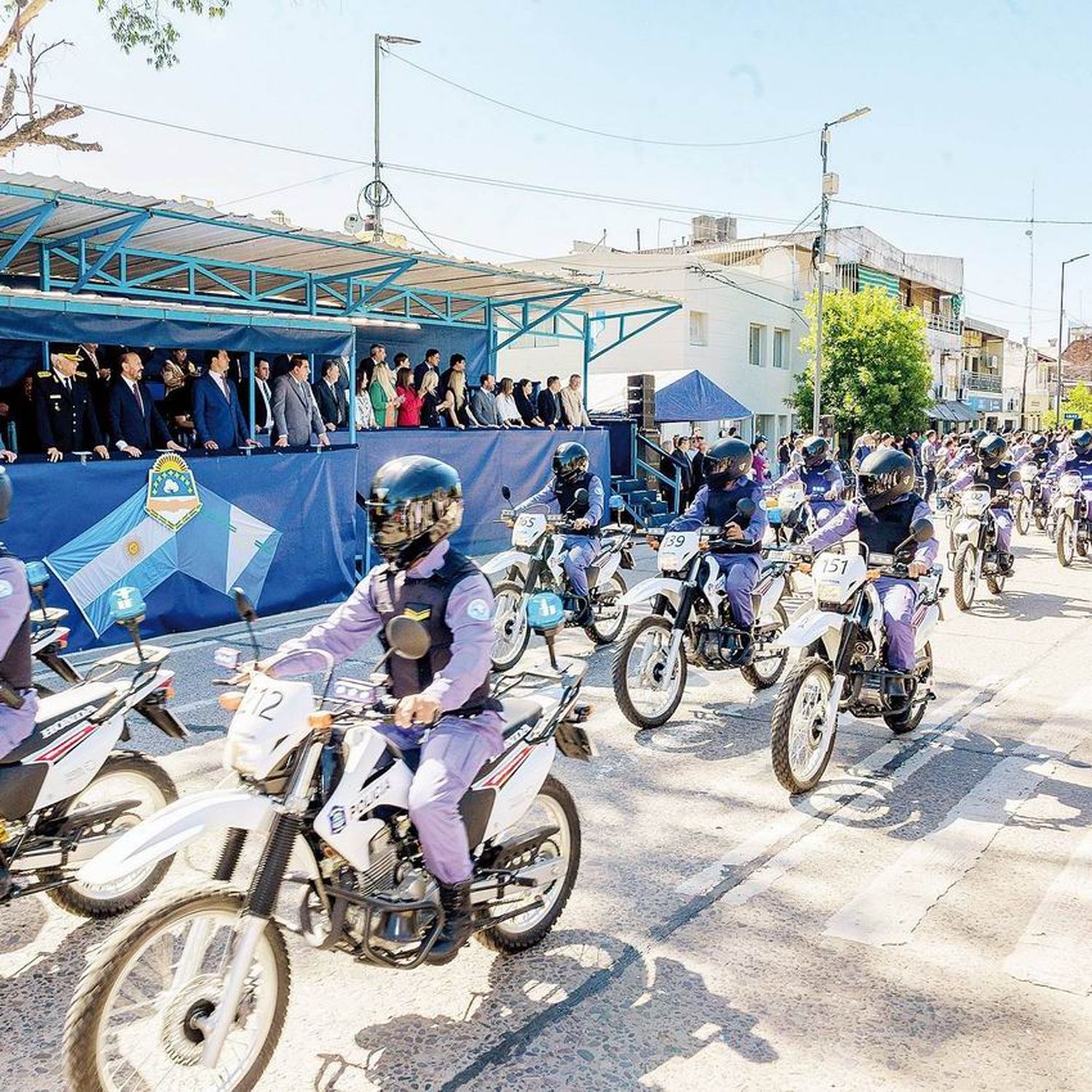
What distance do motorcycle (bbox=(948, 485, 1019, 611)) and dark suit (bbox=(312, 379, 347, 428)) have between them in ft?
23.1

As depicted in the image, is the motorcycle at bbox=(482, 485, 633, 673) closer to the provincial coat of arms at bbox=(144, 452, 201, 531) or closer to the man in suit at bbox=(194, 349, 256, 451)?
the provincial coat of arms at bbox=(144, 452, 201, 531)

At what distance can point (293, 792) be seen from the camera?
3209mm

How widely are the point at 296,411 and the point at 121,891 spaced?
8.48 meters

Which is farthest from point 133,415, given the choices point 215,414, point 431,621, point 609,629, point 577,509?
point 431,621

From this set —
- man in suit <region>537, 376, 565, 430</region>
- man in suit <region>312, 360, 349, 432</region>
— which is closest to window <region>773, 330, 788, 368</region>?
man in suit <region>537, 376, 565, 430</region>

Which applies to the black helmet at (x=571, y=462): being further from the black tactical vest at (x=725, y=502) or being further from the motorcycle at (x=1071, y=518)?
Answer: the motorcycle at (x=1071, y=518)

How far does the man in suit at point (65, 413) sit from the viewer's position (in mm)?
10297

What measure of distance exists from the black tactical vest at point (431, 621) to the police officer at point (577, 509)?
18.4 feet

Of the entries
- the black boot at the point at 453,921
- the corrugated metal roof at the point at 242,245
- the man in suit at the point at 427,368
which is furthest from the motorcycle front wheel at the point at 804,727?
the man in suit at the point at 427,368

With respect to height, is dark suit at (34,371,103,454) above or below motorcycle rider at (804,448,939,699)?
above

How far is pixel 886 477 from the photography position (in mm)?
7164

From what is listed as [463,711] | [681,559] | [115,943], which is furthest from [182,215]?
[115,943]

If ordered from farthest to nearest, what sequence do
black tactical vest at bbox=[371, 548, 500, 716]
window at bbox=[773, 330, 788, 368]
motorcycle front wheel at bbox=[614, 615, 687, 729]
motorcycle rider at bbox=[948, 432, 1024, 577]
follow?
1. window at bbox=[773, 330, 788, 368]
2. motorcycle rider at bbox=[948, 432, 1024, 577]
3. motorcycle front wheel at bbox=[614, 615, 687, 729]
4. black tactical vest at bbox=[371, 548, 500, 716]

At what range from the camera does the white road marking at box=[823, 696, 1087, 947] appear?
4.43 metres
